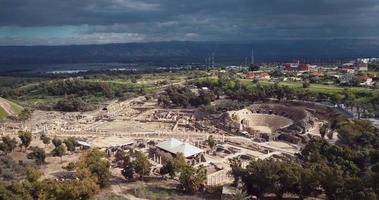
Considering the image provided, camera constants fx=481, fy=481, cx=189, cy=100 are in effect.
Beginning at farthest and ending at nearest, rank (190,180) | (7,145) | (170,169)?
(7,145) → (170,169) → (190,180)

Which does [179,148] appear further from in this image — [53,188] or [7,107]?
[7,107]

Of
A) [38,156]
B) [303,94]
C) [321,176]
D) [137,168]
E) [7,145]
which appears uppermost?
[321,176]

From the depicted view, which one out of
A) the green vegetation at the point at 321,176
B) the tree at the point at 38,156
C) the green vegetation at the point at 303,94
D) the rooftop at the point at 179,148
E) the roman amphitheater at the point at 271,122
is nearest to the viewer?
the green vegetation at the point at 321,176

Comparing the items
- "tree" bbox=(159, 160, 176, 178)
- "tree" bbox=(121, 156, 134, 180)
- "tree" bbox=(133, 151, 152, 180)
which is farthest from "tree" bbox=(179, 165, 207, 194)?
"tree" bbox=(121, 156, 134, 180)

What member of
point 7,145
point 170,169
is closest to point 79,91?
point 7,145

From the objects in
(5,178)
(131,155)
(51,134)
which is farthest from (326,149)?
(51,134)

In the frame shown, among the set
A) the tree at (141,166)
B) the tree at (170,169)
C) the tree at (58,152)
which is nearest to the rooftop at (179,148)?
the tree at (170,169)

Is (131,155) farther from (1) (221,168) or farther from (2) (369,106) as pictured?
(2) (369,106)

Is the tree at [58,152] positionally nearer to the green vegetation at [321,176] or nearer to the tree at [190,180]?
the tree at [190,180]

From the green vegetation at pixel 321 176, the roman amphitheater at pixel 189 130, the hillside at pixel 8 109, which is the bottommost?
the roman amphitheater at pixel 189 130

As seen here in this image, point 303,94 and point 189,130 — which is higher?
point 303,94

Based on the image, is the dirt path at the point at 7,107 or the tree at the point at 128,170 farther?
the dirt path at the point at 7,107
